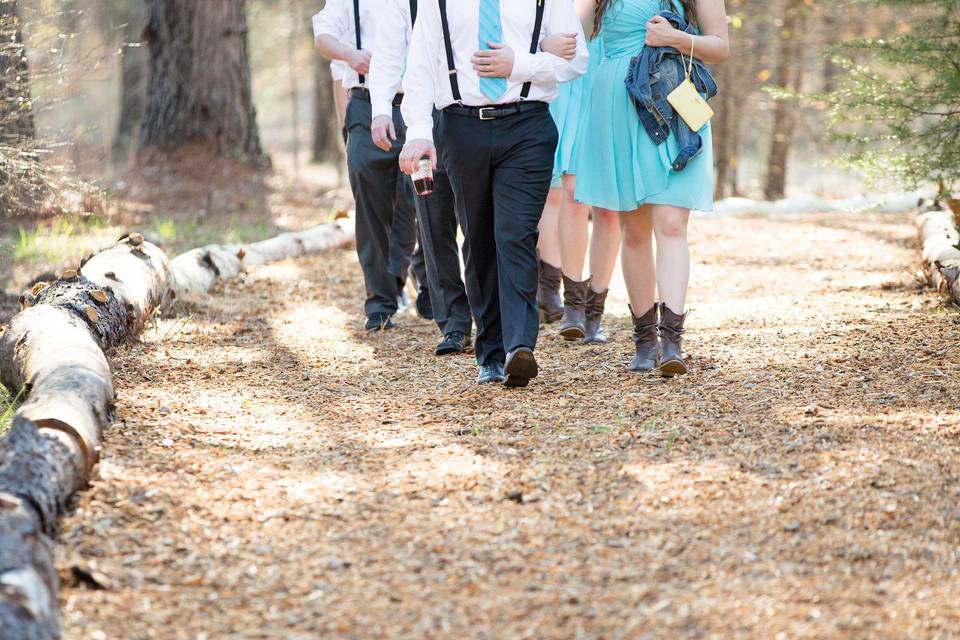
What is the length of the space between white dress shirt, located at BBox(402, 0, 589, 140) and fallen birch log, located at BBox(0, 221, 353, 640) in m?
1.63

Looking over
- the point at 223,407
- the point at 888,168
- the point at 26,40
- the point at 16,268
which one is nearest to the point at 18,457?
the point at 223,407

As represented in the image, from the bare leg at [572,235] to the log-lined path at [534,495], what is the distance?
1.78 ft

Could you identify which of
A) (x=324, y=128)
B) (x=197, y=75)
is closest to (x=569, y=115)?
(x=197, y=75)

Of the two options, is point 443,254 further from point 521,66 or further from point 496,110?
point 521,66

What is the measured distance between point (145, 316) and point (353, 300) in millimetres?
1807

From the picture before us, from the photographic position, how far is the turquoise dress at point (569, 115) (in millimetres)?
5875

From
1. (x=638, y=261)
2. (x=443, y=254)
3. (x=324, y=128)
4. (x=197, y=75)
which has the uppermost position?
(x=197, y=75)

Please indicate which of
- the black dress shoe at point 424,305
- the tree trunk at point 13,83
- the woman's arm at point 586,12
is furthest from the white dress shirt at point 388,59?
the tree trunk at point 13,83

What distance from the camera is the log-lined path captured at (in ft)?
9.04

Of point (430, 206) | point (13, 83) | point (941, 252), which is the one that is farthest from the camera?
point (941, 252)

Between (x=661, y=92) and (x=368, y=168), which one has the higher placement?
(x=661, y=92)

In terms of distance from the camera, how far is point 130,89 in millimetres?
17891

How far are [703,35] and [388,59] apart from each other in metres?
1.37

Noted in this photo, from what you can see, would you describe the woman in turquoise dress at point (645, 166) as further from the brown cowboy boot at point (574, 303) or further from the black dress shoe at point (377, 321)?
the black dress shoe at point (377, 321)
